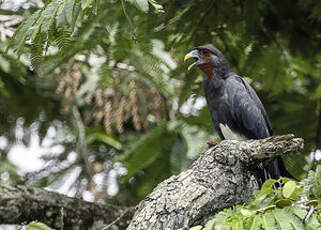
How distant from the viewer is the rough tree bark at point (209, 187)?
13.3 feet

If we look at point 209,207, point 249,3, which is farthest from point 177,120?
point 209,207

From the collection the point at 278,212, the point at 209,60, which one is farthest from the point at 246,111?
the point at 278,212

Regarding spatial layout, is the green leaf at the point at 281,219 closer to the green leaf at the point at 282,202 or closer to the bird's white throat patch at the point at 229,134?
the green leaf at the point at 282,202

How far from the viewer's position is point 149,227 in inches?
157

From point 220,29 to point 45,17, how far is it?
210 centimetres

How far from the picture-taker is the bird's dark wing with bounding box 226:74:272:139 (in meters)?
5.85

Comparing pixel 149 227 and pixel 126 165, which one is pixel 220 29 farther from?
pixel 149 227

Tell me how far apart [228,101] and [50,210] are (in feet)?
5.78

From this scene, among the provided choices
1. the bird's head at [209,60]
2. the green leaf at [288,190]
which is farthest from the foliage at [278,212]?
the bird's head at [209,60]

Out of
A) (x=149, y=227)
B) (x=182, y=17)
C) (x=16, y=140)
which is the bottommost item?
(x=16, y=140)

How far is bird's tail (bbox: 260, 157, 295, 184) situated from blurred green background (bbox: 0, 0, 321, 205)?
421mm

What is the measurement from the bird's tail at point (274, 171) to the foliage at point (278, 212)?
3.94 feet

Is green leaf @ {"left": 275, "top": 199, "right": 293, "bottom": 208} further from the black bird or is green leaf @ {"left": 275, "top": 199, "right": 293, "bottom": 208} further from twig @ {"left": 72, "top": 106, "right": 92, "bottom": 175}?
twig @ {"left": 72, "top": 106, "right": 92, "bottom": 175}

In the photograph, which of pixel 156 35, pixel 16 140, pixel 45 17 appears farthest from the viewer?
pixel 16 140
